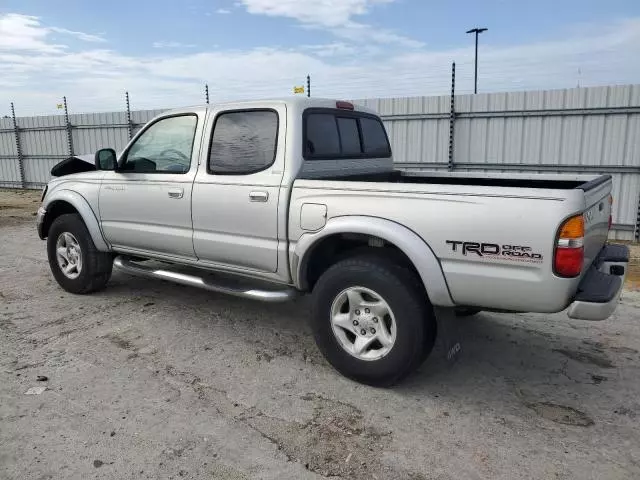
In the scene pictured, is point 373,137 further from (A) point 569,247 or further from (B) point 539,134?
(B) point 539,134

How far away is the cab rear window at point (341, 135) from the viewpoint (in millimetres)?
4082

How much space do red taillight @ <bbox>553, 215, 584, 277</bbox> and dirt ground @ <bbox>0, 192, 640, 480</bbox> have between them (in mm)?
898

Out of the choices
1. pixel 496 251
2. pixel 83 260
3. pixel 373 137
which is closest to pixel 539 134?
pixel 373 137

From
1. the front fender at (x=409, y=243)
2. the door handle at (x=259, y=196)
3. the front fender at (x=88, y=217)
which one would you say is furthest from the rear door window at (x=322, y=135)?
the front fender at (x=88, y=217)

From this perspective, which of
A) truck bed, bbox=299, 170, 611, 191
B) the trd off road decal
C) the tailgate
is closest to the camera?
the trd off road decal

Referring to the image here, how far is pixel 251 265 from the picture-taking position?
4.10m

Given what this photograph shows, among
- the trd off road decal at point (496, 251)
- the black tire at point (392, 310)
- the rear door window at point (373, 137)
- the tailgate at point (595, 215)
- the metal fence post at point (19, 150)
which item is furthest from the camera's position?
the metal fence post at point (19, 150)

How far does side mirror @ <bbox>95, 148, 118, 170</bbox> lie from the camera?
194 inches

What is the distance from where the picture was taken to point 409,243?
3.22 meters

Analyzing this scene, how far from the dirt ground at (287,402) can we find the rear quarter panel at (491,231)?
0.58 m

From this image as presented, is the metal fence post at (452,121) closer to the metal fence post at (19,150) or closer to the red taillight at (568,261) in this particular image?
the red taillight at (568,261)

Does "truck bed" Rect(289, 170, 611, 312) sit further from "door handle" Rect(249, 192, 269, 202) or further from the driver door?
the driver door

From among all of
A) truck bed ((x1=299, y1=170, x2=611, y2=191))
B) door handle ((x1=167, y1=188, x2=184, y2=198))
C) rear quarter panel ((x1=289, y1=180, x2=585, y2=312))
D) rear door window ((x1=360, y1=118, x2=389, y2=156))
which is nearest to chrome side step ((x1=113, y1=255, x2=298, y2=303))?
door handle ((x1=167, y1=188, x2=184, y2=198))

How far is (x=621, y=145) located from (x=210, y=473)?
936cm
